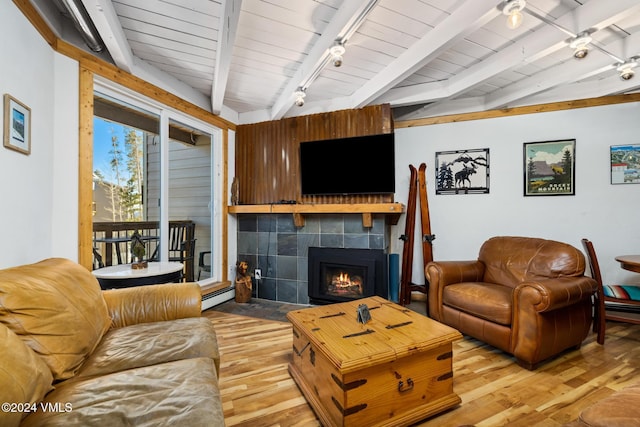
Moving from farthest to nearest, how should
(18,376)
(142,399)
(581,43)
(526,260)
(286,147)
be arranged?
(286,147) → (526,260) → (581,43) → (142,399) → (18,376)

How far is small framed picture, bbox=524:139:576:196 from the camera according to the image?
316 centimetres

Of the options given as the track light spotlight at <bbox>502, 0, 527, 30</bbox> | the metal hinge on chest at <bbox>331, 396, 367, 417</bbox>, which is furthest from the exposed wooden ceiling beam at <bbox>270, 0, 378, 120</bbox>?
the metal hinge on chest at <bbox>331, 396, 367, 417</bbox>

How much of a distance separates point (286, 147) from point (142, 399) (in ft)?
9.88

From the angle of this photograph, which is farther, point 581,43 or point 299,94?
point 299,94

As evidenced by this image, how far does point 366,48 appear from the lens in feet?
7.86

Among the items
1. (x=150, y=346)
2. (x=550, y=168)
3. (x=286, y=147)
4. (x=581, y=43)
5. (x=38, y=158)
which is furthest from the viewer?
(x=286, y=147)

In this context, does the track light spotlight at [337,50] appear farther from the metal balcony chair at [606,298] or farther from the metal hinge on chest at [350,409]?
the metal balcony chair at [606,298]

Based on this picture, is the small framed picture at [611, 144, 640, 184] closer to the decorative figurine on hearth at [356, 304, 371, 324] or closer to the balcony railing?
the decorative figurine on hearth at [356, 304, 371, 324]

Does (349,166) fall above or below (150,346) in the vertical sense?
above

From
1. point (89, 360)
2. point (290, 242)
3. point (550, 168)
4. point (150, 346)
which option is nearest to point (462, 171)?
point (550, 168)

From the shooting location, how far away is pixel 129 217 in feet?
8.92

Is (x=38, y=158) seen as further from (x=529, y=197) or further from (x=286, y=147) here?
(x=529, y=197)

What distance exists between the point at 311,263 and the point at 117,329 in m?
2.07

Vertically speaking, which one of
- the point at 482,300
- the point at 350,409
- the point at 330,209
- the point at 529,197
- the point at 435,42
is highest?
the point at 435,42
